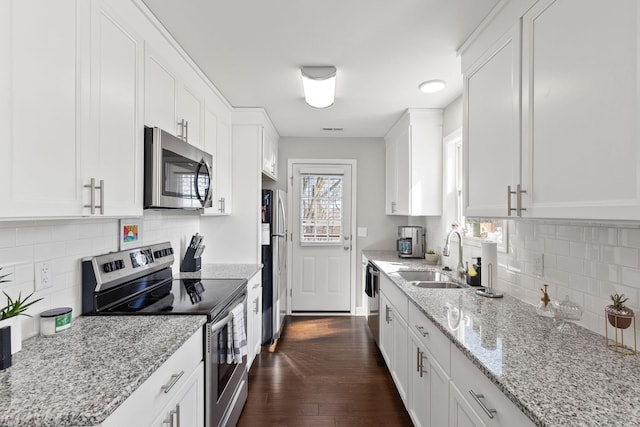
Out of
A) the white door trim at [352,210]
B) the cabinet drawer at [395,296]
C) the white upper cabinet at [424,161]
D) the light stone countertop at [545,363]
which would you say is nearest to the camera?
the light stone countertop at [545,363]

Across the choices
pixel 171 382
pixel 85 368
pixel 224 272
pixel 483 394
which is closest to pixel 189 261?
pixel 224 272

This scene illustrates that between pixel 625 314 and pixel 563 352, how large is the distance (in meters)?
0.25

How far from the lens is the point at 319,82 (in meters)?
2.37

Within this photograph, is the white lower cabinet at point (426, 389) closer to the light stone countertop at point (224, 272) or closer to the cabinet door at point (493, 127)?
the cabinet door at point (493, 127)

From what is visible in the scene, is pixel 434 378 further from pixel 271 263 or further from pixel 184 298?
pixel 271 263

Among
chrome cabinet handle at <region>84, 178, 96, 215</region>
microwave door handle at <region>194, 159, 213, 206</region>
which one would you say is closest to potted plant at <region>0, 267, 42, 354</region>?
chrome cabinet handle at <region>84, 178, 96, 215</region>

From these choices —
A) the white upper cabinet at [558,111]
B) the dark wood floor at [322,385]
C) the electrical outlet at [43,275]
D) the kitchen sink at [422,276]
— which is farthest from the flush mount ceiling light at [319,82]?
the dark wood floor at [322,385]

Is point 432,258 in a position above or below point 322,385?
above

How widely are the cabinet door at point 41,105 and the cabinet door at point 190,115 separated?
0.87 m

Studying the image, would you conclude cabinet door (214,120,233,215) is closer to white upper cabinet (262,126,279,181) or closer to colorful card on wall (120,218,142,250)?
white upper cabinet (262,126,279,181)

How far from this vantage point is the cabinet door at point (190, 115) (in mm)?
2115

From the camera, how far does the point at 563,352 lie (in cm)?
119

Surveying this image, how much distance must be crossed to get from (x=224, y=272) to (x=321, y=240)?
190 centimetres

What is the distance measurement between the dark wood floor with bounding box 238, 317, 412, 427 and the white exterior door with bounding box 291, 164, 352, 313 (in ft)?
2.39
